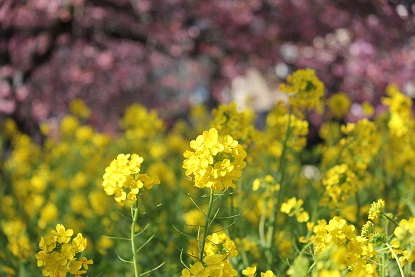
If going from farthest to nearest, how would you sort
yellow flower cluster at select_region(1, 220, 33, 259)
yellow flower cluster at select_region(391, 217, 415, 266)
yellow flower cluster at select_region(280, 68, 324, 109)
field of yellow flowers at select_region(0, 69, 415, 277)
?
yellow flower cluster at select_region(1, 220, 33, 259) → yellow flower cluster at select_region(280, 68, 324, 109) → field of yellow flowers at select_region(0, 69, 415, 277) → yellow flower cluster at select_region(391, 217, 415, 266)

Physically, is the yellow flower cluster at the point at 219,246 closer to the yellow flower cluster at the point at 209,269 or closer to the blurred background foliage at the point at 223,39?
the yellow flower cluster at the point at 209,269

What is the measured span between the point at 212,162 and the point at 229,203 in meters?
0.89

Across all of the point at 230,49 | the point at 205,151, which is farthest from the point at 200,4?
the point at 205,151

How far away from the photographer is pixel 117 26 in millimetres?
5816

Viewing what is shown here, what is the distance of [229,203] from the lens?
2.31 meters

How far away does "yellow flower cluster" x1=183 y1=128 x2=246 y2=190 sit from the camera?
4.80ft

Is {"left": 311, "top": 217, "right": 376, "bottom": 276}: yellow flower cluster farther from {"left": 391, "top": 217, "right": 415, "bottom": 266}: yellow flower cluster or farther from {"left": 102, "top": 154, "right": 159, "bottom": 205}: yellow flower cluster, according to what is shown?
{"left": 102, "top": 154, "right": 159, "bottom": 205}: yellow flower cluster

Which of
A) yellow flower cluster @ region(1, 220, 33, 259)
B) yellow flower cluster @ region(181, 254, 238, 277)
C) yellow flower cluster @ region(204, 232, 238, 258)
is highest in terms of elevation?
yellow flower cluster @ region(181, 254, 238, 277)

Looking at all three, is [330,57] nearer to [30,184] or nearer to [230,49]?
[230,49]

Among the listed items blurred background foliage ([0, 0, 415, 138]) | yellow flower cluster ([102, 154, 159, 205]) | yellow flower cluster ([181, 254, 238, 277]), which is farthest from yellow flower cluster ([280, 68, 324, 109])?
blurred background foliage ([0, 0, 415, 138])

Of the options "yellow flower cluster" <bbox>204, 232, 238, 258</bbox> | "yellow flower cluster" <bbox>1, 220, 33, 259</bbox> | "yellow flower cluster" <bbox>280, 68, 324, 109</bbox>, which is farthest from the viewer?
"yellow flower cluster" <bbox>1, 220, 33, 259</bbox>

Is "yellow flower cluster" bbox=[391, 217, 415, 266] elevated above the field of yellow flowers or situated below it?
above

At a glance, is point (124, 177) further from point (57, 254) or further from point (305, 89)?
point (305, 89)

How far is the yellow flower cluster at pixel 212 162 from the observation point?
146cm
